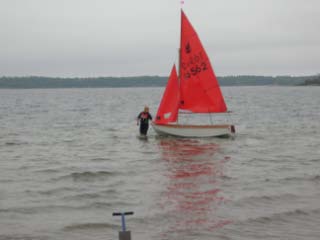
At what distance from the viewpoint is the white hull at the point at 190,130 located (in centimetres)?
2633

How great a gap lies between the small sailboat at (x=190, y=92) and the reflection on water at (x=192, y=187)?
1770mm

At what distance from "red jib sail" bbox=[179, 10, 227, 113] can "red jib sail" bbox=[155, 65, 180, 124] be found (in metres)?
0.46

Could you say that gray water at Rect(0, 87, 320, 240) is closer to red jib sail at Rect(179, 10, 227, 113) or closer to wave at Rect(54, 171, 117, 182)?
wave at Rect(54, 171, 117, 182)

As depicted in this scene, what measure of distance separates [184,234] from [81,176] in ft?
23.7

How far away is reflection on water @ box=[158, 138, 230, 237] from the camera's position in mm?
11656

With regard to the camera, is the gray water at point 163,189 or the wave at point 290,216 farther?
the wave at point 290,216

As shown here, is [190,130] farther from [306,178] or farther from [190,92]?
[306,178]

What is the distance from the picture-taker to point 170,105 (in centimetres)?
2684

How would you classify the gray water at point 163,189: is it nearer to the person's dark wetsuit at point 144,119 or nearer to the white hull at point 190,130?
the white hull at point 190,130

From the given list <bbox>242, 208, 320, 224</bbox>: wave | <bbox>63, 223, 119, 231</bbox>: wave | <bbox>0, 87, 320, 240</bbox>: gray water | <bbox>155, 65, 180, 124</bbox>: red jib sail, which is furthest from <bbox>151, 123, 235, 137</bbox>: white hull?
<bbox>63, 223, 119, 231</bbox>: wave

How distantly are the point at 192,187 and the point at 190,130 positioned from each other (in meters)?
11.3

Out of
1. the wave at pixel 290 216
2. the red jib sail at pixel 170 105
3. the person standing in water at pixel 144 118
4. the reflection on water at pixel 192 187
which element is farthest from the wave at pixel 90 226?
the red jib sail at pixel 170 105

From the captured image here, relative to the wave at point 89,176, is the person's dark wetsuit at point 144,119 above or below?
above

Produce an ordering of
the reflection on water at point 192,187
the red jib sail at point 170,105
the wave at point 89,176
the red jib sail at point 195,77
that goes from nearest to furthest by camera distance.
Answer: the reflection on water at point 192,187 → the wave at point 89,176 → the red jib sail at point 170,105 → the red jib sail at point 195,77
